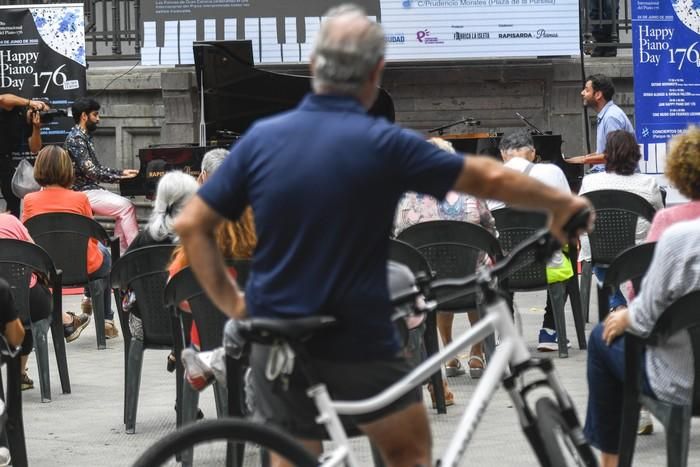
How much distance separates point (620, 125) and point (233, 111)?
13.5 feet

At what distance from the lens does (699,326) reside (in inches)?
181

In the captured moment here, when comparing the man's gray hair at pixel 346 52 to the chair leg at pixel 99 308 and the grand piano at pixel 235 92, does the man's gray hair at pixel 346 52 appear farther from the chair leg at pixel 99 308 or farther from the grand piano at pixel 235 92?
the grand piano at pixel 235 92

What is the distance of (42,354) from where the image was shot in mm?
7574

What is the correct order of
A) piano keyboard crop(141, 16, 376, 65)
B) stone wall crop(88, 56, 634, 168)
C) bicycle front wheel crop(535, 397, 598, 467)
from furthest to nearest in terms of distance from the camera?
stone wall crop(88, 56, 634, 168) < piano keyboard crop(141, 16, 376, 65) < bicycle front wheel crop(535, 397, 598, 467)

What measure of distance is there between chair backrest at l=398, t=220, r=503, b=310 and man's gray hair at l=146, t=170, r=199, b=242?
1.14m

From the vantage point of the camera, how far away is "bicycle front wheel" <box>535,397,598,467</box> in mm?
3596

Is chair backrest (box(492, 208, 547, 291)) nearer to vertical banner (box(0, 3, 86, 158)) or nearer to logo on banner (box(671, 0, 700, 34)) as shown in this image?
logo on banner (box(671, 0, 700, 34))

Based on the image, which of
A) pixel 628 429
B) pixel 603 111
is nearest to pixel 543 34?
pixel 603 111

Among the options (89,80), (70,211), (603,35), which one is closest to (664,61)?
(603,35)

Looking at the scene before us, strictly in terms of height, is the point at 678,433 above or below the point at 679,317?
below

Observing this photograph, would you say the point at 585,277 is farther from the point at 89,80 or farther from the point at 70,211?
the point at 89,80

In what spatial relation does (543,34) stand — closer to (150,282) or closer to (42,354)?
(42,354)

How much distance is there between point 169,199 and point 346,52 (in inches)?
139

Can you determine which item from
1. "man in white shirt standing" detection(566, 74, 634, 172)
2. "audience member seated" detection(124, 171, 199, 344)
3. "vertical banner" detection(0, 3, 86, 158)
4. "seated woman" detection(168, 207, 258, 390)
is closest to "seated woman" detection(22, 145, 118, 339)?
"audience member seated" detection(124, 171, 199, 344)
